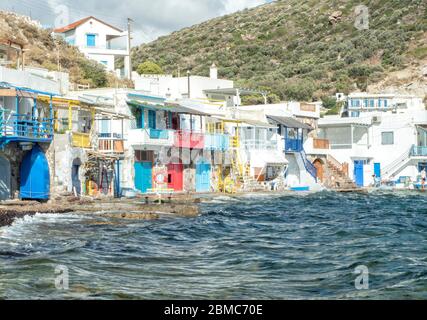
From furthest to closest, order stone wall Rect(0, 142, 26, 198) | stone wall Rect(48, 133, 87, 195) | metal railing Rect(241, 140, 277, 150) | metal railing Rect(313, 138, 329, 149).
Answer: metal railing Rect(313, 138, 329, 149) < metal railing Rect(241, 140, 277, 150) < stone wall Rect(48, 133, 87, 195) < stone wall Rect(0, 142, 26, 198)

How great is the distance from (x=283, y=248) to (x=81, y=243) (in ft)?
18.3

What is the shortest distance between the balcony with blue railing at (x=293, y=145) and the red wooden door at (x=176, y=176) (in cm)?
1335

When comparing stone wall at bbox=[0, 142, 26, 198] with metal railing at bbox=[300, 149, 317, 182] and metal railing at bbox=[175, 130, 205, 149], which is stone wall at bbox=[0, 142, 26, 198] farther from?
metal railing at bbox=[300, 149, 317, 182]

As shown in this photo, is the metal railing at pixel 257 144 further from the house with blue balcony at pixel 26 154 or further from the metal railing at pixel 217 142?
the house with blue balcony at pixel 26 154

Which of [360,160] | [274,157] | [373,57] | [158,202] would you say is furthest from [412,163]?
[373,57]

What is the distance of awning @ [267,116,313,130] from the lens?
195 feet

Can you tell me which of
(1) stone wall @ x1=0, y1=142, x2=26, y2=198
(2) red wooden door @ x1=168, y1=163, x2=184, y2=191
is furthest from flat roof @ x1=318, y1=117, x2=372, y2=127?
(1) stone wall @ x1=0, y1=142, x2=26, y2=198

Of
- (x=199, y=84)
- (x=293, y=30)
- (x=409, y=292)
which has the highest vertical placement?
(x=293, y=30)

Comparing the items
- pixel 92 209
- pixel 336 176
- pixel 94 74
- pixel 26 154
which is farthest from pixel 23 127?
pixel 336 176

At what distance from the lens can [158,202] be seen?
35.3m

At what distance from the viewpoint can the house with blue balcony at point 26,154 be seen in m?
33.1

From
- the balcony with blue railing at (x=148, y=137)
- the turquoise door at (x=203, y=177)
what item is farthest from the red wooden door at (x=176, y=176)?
the balcony with blue railing at (x=148, y=137)

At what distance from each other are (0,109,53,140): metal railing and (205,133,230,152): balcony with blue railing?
18.0 metres

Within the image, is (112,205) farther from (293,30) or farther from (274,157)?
(293,30)
